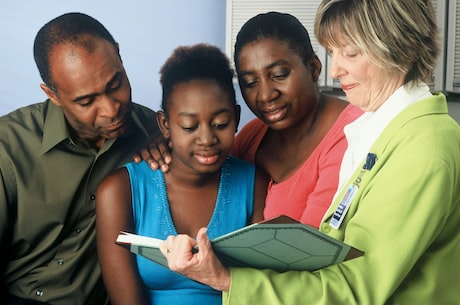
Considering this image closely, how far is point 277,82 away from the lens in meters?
1.44

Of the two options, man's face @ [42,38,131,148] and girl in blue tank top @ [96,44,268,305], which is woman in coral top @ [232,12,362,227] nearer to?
girl in blue tank top @ [96,44,268,305]

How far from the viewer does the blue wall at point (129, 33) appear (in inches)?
60.8

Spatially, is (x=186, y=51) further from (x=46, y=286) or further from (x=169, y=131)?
(x=46, y=286)

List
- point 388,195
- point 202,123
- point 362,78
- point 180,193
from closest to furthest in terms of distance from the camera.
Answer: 1. point 388,195
2. point 362,78
3. point 202,123
4. point 180,193

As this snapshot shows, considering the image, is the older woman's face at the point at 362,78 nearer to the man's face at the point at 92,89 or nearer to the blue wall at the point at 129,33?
the blue wall at the point at 129,33

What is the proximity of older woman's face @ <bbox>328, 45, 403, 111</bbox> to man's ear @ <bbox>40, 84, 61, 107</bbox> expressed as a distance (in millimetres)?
696

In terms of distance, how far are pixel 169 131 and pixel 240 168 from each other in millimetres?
193

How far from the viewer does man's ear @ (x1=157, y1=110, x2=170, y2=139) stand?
1.47 meters

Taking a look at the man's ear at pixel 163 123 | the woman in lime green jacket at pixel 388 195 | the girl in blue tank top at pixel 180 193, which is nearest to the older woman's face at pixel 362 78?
the woman in lime green jacket at pixel 388 195

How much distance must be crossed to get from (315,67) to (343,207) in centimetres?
46

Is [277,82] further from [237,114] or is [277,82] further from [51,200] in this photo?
[51,200]

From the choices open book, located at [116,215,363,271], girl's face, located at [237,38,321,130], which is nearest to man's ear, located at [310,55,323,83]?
girl's face, located at [237,38,321,130]

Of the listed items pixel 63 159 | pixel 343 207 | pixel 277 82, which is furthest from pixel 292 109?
pixel 63 159

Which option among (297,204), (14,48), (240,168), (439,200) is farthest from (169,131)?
(439,200)
